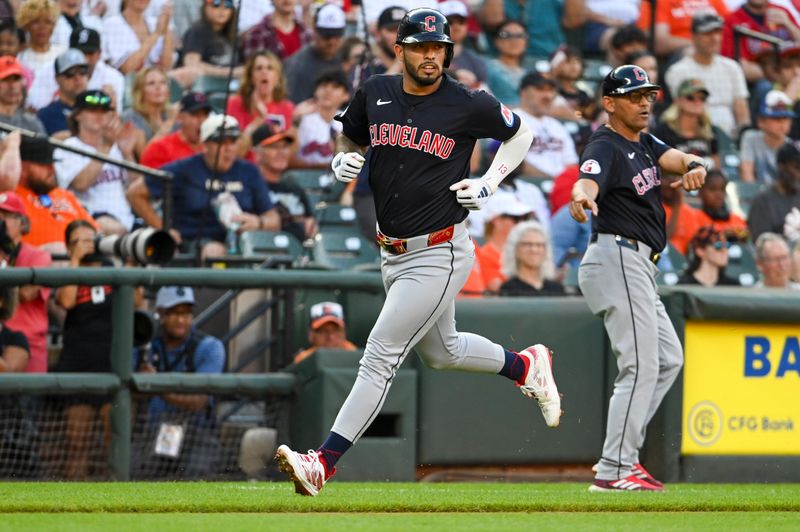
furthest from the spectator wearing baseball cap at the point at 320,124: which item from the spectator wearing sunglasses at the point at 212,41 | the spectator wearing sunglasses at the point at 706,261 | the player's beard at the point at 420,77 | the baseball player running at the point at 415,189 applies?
the player's beard at the point at 420,77

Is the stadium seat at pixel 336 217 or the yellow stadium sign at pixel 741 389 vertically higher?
the stadium seat at pixel 336 217

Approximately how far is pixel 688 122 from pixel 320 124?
3.32 metres

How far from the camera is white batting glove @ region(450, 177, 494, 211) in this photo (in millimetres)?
5477

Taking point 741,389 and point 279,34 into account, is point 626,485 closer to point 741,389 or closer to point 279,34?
point 741,389

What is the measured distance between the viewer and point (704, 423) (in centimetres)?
799

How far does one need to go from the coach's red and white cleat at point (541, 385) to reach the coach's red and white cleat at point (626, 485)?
18.2 inches

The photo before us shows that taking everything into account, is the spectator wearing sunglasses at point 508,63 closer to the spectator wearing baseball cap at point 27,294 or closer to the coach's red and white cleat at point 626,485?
the spectator wearing baseball cap at point 27,294

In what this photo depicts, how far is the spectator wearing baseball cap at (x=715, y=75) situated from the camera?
512 inches

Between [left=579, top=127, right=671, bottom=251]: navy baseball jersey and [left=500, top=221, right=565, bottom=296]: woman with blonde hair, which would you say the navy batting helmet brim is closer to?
[left=579, top=127, right=671, bottom=251]: navy baseball jersey

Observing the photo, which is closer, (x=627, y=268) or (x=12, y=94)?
(x=627, y=268)

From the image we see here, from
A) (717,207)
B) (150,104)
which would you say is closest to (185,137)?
(150,104)

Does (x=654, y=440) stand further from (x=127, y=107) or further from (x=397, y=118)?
(x=127, y=107)

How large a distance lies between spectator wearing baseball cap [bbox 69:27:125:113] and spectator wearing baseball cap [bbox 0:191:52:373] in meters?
2.43

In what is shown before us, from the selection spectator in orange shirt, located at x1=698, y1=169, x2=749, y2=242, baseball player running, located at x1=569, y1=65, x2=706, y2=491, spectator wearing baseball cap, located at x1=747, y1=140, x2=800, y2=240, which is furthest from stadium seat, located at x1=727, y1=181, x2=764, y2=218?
baseball player running, located at x1=569, y1=65, x2=706, y2=491
